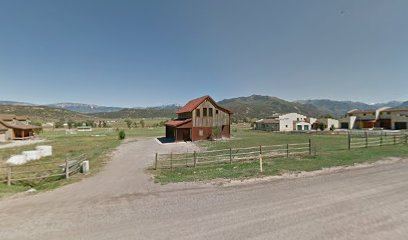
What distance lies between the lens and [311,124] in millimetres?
66625

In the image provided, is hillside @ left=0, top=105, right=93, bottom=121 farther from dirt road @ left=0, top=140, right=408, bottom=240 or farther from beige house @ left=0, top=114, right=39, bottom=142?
dirt road @ left=0, top=140, right=408, bottom=240

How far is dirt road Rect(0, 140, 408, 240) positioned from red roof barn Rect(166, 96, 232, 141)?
963 inches

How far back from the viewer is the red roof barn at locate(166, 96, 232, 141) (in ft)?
115

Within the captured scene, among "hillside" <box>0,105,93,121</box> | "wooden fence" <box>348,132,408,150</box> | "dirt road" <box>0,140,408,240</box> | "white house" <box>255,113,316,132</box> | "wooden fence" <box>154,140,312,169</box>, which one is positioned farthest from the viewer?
"hillside" <box>0,105,93,121</box>

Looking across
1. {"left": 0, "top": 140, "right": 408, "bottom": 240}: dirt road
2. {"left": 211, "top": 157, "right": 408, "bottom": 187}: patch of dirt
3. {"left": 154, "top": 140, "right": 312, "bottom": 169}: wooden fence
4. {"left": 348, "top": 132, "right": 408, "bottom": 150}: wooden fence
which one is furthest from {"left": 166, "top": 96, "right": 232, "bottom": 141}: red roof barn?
{"left": 0, "top": 140, "right": 408, "bottom": 240}: dirt road

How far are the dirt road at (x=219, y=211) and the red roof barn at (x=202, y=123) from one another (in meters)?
24.4

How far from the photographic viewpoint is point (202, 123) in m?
36.0

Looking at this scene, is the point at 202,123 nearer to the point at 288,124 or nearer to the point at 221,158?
the point at 221,158

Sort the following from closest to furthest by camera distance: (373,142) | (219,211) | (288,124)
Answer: (219,211), (373,142), (288,124)

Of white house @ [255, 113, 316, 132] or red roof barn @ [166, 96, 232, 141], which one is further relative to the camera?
white house @ [255, 113, 316, 132]

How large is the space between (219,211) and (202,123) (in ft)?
96.0

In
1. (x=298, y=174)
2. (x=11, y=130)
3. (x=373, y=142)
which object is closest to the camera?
(x=298, y=174)

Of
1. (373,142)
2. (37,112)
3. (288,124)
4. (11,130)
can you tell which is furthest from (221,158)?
(37,112)

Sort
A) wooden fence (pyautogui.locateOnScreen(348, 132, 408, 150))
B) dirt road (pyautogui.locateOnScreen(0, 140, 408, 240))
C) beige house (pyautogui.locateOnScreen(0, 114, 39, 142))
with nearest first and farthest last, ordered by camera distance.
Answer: dirt road (pyautogui.locateOnScreen(0, 140, 408, 240)) < wooden fence (pyautogui.locateOnScreen(348, 132, 408, 150)) < beige house (pyautogui.locateOnScreen(0, 114, 39, 142))
